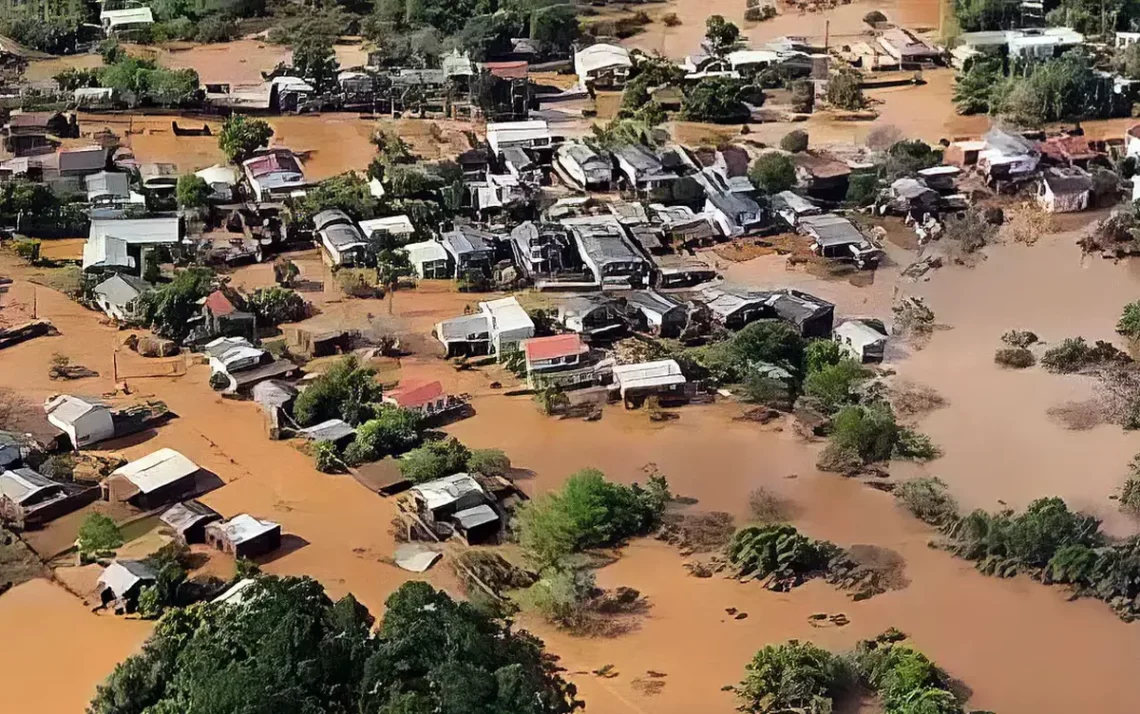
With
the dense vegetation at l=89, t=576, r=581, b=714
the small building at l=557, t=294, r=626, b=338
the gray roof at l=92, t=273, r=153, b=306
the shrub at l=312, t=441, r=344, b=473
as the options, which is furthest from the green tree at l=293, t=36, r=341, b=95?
the dense vegetation at l=89, t=576, r=581, b=714

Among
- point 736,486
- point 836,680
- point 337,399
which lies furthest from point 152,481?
point 836,680

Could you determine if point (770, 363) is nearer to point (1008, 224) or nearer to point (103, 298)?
point (1008, 224)

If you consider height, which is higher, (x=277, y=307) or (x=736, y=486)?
(x=277, y=307)

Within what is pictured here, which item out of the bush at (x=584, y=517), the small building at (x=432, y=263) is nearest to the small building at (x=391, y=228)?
the small building at (x=432, y=263)

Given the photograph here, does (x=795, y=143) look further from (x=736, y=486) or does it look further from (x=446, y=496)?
(x=446, y=496)

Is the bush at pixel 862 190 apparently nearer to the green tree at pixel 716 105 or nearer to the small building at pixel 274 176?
the green tree at pixel 716 105

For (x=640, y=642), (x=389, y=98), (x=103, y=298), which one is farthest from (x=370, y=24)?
(x=640, y=642)
